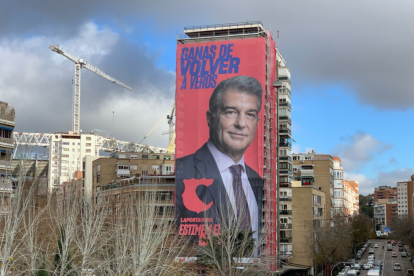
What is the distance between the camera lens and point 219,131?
83.8 m

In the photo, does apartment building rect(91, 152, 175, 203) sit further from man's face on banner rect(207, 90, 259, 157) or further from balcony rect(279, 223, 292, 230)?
man's face on banner rect(207, 90, 259, 157)

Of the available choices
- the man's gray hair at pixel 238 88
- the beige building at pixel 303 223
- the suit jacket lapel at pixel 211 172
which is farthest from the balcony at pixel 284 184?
the man's gray hair at pixel 238 88

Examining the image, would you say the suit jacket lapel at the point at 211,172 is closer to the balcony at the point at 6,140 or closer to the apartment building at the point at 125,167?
the apartment building at the point at 125,167

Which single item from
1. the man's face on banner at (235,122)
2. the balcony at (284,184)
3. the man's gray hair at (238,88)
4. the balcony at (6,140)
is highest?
the man's gray hair at (238,88)

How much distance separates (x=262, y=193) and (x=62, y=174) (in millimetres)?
127194

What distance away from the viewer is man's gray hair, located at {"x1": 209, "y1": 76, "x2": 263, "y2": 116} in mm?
83188

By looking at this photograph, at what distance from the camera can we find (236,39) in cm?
8531

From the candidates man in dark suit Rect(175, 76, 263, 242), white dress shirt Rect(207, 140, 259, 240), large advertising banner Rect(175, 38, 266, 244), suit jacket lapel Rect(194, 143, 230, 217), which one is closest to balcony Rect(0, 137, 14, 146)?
large advertising banner Rect(175, 38, 266, 244)

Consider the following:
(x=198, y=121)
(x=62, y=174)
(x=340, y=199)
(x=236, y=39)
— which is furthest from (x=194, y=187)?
(x=62, y=174)

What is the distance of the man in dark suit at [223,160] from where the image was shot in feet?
268

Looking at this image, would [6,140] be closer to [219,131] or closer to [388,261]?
[219,131]

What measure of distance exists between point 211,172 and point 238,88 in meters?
12.7

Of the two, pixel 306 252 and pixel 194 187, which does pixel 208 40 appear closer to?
pixel 194 187

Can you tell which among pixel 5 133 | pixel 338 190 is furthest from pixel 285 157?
pixel 338 190
